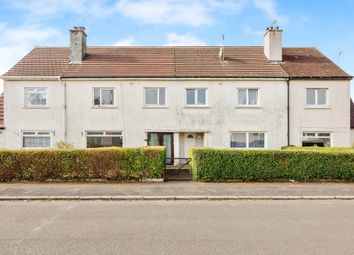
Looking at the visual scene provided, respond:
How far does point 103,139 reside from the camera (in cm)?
2130

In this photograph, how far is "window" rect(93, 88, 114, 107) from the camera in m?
21.4

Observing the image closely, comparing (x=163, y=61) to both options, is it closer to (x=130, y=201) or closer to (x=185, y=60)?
(x=185, y=60)

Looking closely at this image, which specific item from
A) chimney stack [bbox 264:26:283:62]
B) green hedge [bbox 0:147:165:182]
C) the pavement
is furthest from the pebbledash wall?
the pavement

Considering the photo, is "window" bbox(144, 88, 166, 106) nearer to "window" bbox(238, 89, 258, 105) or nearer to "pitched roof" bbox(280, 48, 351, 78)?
"window" bbox(238, 89, 258, 105)

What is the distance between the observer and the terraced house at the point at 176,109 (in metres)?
21.1

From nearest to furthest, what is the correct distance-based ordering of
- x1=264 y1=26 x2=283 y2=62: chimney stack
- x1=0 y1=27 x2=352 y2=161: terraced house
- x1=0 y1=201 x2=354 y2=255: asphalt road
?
1. x1=0 y1=201 x2=354 y2=255: asphalt road
2. x1=0 y1=27 x2=352 y2=161: terraced house
3. x1=264 y1=26 x2=283 y2=62: chimney stack

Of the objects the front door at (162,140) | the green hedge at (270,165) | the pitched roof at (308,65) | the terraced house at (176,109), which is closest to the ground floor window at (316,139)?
the terraced house at (176,109)

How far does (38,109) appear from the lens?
21141mm

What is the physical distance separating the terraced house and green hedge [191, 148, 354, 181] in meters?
6.51

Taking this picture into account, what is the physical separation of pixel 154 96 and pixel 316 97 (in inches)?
379

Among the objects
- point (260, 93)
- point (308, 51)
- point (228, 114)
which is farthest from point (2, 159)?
point (308, 51)

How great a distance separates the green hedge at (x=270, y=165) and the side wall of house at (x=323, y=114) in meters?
6.56

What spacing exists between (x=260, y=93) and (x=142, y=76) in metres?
7.06

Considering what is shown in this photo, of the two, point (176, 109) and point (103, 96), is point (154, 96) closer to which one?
point (176, 109)
